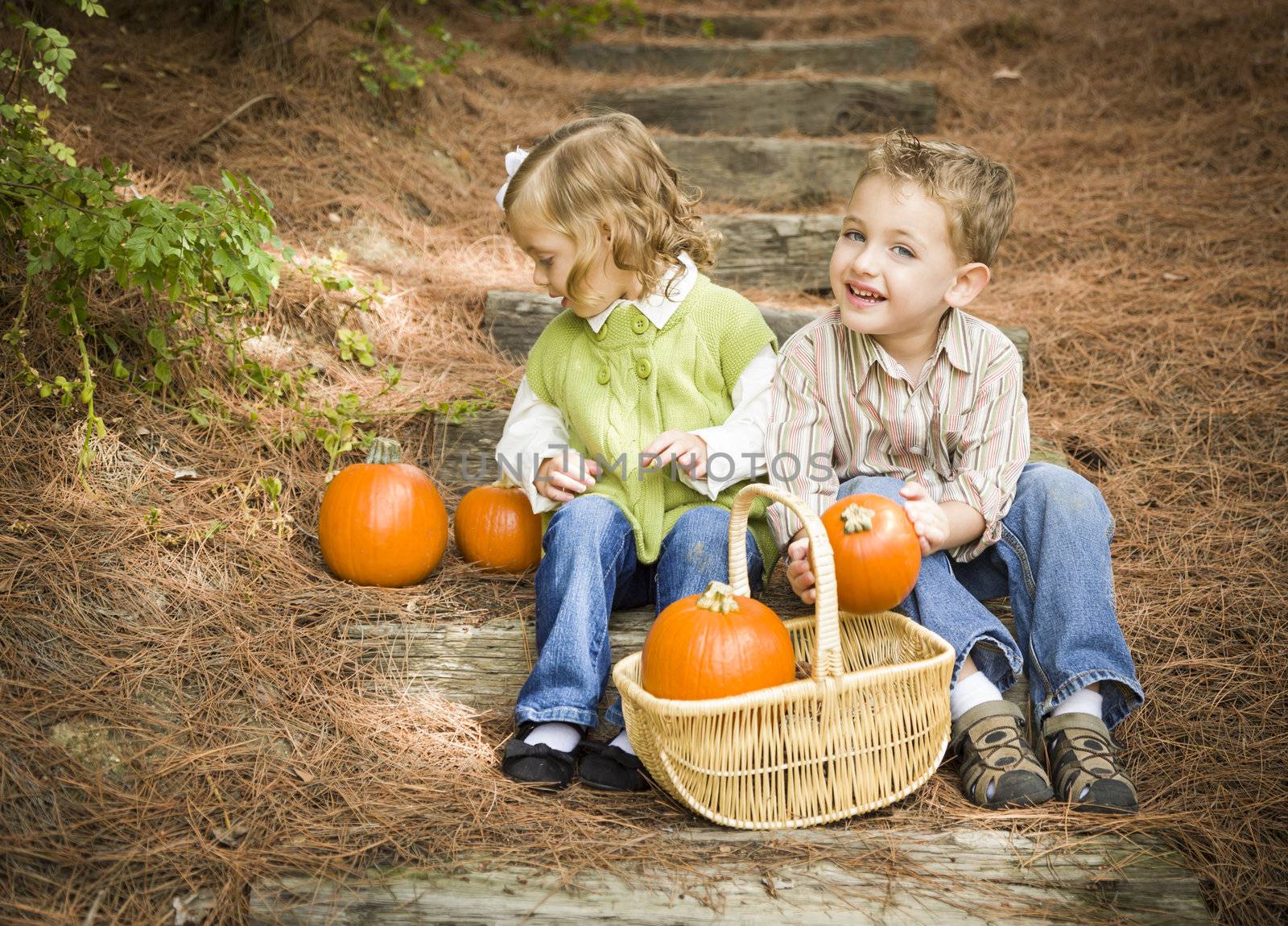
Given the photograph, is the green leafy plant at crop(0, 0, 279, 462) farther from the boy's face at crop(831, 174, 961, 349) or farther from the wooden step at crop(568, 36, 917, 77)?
the wooden step at crop(568, 36, 917, 77)

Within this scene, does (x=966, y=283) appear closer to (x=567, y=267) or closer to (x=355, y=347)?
(x=567, y=267)

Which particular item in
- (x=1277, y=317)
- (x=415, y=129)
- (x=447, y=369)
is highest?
(x=415, y=129)

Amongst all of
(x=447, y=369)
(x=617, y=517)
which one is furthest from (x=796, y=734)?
(x=447, y=369)

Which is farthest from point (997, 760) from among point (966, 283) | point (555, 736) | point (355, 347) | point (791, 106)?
point (791, 106)

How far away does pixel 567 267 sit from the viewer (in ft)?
7.51

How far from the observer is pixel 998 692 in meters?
2.02

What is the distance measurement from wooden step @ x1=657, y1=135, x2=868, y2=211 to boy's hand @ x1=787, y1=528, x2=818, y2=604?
2437 mm

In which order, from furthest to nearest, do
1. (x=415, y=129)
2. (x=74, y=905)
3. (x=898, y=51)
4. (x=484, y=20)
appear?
(x=484, y=20) < (x=898, y=51) < (x=415, y=129) < (x=74, y=905)

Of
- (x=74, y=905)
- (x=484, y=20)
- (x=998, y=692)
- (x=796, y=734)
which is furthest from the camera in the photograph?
(x=484, y=20)

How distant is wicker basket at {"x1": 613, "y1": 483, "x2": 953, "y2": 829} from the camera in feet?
5.49

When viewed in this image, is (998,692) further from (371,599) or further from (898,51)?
(898,51)

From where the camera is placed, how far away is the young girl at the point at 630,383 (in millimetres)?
2188

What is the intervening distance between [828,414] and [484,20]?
4.69 m

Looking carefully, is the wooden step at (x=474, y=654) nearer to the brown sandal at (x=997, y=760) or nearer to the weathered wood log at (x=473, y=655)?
the weathered wood log at (x=473, y=655)
